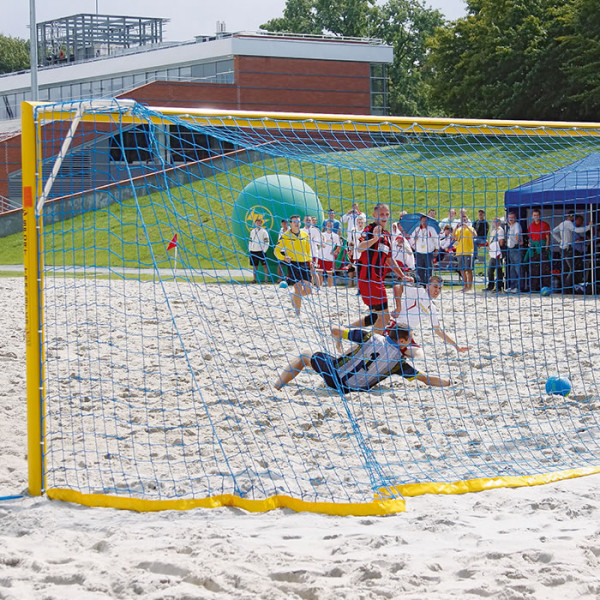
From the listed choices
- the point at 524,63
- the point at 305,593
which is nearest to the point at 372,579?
the point at 305,593

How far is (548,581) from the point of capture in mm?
3088

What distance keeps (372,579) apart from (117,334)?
5.82 metres

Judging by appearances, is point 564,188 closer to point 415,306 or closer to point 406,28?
point 415,306

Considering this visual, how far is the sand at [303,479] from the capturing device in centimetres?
316

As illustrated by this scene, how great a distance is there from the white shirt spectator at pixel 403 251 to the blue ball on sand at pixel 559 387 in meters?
2.71

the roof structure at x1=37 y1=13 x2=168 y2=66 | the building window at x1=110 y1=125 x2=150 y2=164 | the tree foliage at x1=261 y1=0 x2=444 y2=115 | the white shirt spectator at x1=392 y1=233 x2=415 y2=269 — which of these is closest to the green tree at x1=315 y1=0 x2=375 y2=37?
the tree foliage at x1=261 y1=0 x2=444 y2=115

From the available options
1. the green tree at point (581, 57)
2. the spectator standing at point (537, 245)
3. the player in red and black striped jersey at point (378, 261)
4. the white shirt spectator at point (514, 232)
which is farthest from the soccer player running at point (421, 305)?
the green tree at point (581, 57)

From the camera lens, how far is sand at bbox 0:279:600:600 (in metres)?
3.16

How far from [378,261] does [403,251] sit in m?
1.02

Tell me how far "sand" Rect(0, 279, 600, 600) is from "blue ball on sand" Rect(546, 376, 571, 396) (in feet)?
0.38

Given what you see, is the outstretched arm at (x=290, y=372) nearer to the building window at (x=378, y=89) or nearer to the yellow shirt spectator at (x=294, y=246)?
the yellow shirt spectator at (x=294, y=246)

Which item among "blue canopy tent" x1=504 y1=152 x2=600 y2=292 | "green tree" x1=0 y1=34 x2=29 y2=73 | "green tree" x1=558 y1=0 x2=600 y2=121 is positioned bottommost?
"blue canopy tent" x1=504 y1=152 x2=600 y2=292

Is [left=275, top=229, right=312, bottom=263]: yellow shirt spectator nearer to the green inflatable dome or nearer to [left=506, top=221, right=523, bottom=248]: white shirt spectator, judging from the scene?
the green inflatable dome

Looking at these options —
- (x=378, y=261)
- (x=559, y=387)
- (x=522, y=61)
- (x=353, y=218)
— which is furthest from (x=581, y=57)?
(x=559, y=387)
